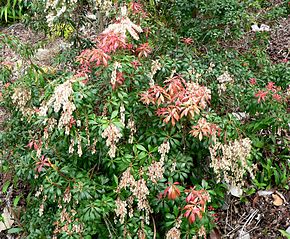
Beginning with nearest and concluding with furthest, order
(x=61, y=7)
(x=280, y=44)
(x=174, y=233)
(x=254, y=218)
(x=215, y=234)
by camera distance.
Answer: (x=174, y=233) < (x=61, y=7) < (x=215, y=234) < (x=254, y=218) < (x=280, y=44)

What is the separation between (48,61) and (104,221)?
8.85ft

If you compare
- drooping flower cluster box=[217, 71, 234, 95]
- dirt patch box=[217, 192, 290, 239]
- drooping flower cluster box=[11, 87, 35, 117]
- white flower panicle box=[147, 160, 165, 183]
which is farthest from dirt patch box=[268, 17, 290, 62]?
drooping flower cluster box=[11, 87, 35, 117]

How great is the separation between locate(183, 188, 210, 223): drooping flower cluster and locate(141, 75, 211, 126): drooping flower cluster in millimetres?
499

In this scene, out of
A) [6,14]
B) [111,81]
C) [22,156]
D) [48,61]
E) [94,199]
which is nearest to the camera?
[111,81]

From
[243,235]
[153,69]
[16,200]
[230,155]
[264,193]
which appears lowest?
[243,235]

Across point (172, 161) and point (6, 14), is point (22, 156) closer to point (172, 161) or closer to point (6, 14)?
point (172, 161)

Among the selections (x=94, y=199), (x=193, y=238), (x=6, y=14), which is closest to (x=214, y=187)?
(x=193, y=238)

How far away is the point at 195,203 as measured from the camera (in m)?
2.55

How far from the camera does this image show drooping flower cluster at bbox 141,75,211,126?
8.13ft

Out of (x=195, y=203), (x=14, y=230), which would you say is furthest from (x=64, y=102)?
(x=14, y=230)

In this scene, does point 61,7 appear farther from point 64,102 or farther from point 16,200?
point 16,200

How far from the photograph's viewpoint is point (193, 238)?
2.74 meters

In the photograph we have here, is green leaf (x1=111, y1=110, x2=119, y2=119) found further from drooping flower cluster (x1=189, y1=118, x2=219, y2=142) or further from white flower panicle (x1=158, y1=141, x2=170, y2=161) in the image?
drooping flower cluster (x1=189, y1=118, x2=219, y2=142)

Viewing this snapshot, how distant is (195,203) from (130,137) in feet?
1.99
